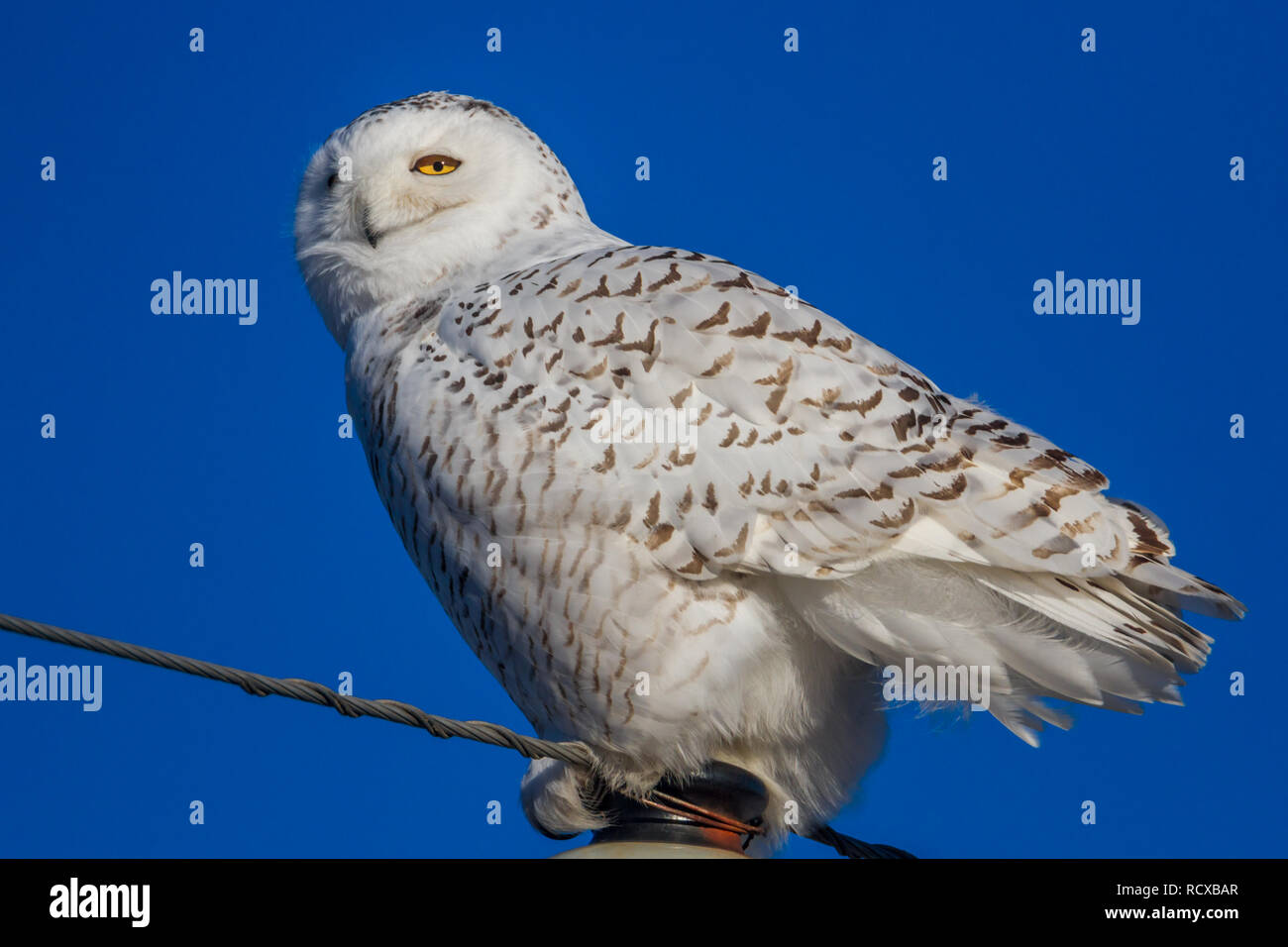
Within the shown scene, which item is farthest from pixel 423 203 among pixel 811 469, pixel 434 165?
pixel 811 469

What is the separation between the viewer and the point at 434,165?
16.4 feet

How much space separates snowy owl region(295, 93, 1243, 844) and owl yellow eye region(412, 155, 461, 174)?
2.56 ft

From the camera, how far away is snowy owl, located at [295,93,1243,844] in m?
3.77

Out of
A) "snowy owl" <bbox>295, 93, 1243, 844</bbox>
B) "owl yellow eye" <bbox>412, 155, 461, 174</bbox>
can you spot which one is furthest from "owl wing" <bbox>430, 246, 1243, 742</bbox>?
"owl yellow eye" <bbox>412, 155, 461, 174</bbox>

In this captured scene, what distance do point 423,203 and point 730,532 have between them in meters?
1.82

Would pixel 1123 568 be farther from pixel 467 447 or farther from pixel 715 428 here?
pixel 467 447

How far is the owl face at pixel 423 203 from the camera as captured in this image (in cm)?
480

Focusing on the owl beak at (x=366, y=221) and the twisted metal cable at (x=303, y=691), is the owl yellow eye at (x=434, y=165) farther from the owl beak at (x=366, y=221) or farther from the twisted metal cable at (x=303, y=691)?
the twisted metal cable at (x=303, y=691)

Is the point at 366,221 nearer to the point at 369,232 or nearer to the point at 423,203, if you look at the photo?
the point at 369,232

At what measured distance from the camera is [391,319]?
466 centimetres

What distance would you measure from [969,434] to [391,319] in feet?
6.01

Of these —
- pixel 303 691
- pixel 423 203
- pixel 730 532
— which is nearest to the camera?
pixel 303 691

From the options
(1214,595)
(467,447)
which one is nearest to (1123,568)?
(1214,595)

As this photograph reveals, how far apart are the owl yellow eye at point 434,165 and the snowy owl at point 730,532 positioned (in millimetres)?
780
